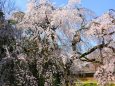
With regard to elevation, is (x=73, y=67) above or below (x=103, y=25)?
below

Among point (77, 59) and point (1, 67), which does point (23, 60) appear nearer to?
point (1, 67)

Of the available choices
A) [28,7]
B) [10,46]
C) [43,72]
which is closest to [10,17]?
[28,7]

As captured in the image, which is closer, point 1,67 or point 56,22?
point 1,67

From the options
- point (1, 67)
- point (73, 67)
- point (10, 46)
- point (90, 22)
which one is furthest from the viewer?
point (90, 22)

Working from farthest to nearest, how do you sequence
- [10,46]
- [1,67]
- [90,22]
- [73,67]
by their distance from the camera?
[90,22] → [73,67] → [10,46] → [1,67]

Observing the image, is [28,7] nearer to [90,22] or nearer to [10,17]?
[10,17]

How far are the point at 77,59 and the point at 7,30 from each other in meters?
2.85

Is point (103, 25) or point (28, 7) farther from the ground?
point (28, 7)

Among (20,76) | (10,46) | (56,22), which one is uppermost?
(56,22)

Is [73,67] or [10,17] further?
[10,17]

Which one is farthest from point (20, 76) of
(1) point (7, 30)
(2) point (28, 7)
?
(2) point (28, 7)

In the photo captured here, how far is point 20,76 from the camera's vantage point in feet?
38.5

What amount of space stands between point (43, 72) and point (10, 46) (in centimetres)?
148

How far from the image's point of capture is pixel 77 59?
1319cm
